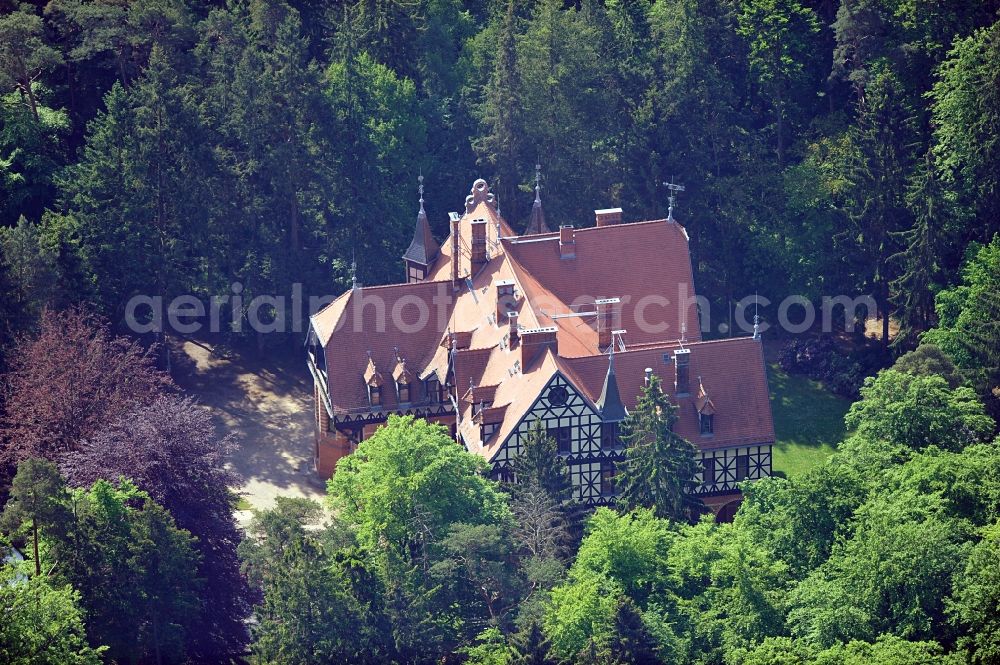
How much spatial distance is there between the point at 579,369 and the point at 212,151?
2384 centimetres

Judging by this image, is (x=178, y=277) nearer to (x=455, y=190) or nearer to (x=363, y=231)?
(x=363, y=231)

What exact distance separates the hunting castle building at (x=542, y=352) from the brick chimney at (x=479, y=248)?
0.06 meters

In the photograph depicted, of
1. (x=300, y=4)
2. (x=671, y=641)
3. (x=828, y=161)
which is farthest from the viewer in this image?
(x=300, y=4)

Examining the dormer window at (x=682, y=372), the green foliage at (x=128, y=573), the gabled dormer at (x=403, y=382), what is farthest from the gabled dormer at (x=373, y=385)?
the green foliage at (x=128, y=573)

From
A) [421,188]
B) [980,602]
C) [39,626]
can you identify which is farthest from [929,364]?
[39,626]

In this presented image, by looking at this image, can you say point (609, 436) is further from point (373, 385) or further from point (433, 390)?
point (373, 385)

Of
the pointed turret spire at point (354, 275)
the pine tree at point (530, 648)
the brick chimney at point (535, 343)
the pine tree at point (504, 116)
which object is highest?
the pine tree at point (504, 116)

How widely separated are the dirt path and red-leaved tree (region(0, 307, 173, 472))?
5962mm

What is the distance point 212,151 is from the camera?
106188 mm

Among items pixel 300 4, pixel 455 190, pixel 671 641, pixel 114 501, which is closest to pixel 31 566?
pixel 114 501

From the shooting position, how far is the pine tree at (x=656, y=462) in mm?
88250

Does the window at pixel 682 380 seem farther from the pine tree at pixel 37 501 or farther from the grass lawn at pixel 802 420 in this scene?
the pine tree at pixel 37 501

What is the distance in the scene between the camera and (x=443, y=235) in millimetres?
114000

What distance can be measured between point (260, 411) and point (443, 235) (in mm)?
15260
